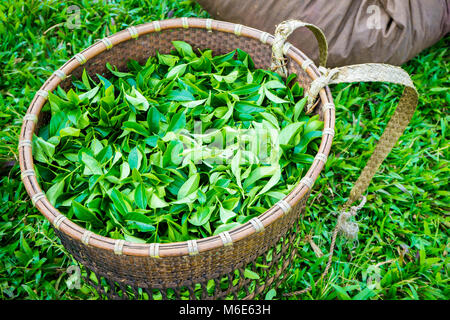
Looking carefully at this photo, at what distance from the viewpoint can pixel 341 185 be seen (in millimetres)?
1352

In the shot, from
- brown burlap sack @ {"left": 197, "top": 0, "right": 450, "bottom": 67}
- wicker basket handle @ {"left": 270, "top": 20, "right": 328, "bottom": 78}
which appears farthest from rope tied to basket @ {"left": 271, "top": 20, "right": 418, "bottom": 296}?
brown burlap sack @ {"left": 197, "top": 0, "right": 450, "bottom": 67}

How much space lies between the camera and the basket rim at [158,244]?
0.79 m

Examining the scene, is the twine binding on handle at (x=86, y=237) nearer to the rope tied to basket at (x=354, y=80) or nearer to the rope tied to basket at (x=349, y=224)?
the rope tied to basket at (x=354, y=80)

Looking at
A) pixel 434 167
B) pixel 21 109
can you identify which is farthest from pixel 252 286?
pixel 21 109

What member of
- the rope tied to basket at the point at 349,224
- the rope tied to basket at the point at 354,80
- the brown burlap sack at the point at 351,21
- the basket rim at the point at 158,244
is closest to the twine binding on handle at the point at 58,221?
the basket rim at the point at 158,244

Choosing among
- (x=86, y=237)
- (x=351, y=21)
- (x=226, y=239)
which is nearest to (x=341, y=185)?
(x=351, y=21)

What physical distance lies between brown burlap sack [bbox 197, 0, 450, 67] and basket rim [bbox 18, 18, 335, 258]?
32 cm

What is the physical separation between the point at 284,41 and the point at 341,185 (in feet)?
1.75

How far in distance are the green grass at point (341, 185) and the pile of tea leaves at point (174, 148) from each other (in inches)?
12.2

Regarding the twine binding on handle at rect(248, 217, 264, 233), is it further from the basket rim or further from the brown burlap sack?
the brown burlap sack

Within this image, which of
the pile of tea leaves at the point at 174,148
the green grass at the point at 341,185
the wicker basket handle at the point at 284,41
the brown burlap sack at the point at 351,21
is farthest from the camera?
the brown burlap sack at the point at 351,21

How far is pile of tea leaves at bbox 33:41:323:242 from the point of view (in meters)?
0.92

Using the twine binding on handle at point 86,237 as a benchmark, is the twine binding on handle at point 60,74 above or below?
above

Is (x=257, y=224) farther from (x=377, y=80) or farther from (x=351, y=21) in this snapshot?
(x=351, y=21)
